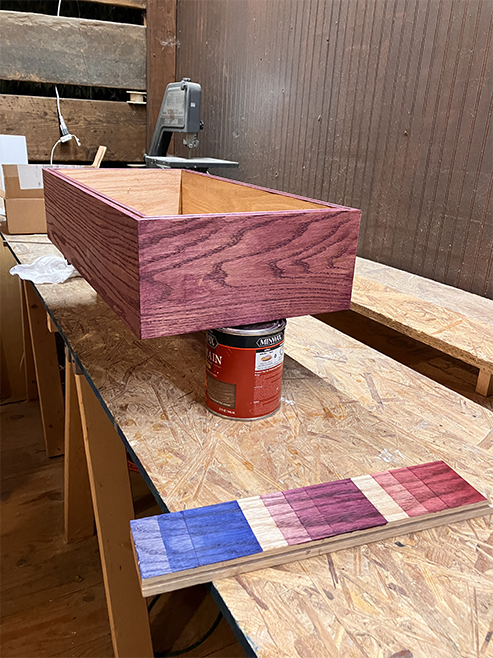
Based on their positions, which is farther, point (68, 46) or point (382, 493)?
point (68, 46)

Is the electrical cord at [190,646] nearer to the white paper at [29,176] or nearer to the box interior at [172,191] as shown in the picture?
the box interior at [172,191]

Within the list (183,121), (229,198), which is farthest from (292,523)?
(183,121)

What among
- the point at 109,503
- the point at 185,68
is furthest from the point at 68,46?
the point at 109,503

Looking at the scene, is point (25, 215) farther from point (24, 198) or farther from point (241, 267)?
point (241, 267)

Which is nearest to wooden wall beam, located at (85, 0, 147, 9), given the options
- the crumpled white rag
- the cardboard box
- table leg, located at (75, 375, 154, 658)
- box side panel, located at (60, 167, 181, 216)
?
the cardboard box

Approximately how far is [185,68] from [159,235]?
2.73 metres

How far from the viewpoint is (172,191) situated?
1324 mm

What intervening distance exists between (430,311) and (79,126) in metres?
2.48

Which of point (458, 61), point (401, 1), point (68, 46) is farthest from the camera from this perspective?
point (68, 46)

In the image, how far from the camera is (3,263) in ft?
6.87

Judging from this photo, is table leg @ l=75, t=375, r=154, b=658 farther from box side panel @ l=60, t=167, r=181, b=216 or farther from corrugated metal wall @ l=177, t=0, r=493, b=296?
corrugated metal wall @ l=177, t=0, r=493, b=296

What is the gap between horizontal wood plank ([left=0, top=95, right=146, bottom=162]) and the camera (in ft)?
9.19

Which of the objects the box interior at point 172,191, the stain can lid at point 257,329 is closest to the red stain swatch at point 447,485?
the stain can lid at point 257,329

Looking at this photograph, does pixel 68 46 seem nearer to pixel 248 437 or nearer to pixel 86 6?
pixel 86 6
